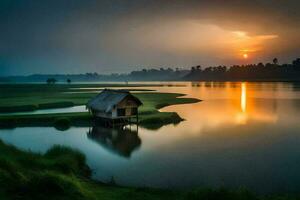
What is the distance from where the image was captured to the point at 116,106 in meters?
41.4

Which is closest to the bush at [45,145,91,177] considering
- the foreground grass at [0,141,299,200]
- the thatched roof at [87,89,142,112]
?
the foreground grass at [0,141,299,200]

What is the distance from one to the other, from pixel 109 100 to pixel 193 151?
18768mm

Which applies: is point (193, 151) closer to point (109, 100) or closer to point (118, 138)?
point (118, 138)

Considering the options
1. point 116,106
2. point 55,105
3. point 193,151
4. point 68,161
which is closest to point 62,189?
point 68,161

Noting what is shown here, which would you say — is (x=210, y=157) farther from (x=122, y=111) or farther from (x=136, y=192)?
(x=122, y=111)

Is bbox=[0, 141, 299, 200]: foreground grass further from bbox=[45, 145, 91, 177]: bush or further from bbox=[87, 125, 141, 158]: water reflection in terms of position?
bbox=[87, 125, 141, 158]: water reflection

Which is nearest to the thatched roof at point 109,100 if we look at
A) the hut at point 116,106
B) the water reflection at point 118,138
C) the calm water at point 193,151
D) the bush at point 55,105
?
the hut at point 116,106

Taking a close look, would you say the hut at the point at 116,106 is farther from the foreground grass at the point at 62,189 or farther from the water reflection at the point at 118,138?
the foreground grass at the point at 62,189

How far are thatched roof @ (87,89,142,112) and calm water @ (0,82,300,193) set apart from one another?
3332 mm

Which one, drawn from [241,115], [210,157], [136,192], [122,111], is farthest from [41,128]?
[241,115]

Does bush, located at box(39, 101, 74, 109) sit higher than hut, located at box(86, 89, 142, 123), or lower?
lower

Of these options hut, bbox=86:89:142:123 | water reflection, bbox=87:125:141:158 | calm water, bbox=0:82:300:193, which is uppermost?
hut, bbox=86:89:142:123

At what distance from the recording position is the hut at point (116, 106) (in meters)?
41.3

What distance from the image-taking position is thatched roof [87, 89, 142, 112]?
Answer: 41.1 meters
